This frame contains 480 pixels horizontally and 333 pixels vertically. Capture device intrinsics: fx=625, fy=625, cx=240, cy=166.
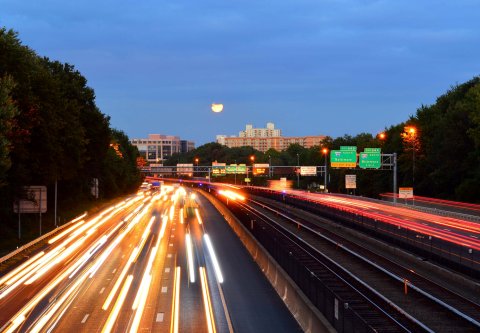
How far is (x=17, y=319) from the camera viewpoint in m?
21.7

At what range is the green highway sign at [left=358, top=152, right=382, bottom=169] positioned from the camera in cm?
8512

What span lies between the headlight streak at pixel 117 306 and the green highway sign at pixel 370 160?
5990 cm

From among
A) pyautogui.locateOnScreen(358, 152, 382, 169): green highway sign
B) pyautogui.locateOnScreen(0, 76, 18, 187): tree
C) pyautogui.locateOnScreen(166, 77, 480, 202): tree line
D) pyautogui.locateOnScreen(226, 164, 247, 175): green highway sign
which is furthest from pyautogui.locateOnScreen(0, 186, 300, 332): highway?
pyautogui.locateOnScreen(226, 164, 247, 175): green highway sign

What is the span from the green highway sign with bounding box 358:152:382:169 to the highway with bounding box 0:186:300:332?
4181 centimetres

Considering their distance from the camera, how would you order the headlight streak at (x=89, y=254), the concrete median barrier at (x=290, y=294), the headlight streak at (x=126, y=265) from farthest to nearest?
the headlight streak at (x=89, y=254) → the headlight streak at (x=126, y=265) → the concrete median barrier at (x=290, y=294)

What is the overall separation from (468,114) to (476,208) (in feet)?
87.8

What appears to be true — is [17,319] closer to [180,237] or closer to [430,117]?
[180,237]

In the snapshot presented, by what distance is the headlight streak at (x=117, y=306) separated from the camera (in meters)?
20.2

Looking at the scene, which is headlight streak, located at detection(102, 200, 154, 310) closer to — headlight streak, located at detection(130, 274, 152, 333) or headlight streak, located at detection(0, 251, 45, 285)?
headlight streak, located at detection(130, 274, 152, 333)

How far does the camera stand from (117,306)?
23.4 metres

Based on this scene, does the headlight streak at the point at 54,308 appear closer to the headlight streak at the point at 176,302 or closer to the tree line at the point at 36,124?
the headlight streak at the point at 176,302

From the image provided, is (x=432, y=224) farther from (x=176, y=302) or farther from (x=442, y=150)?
(x=442, y=150)

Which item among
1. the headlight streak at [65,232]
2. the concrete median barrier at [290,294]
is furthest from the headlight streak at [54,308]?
the headlight streak at [65,232]

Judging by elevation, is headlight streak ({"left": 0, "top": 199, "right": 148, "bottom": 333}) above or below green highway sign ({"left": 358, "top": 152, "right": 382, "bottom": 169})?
below
